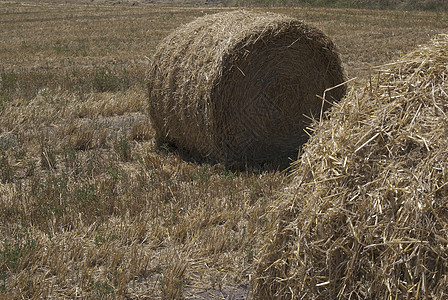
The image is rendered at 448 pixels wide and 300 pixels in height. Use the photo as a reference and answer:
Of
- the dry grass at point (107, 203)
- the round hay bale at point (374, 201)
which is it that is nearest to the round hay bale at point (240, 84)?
the dry grass at point (107, 203)

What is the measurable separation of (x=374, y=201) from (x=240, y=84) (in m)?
3.40

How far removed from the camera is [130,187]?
500cm

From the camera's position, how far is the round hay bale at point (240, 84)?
5570 millimetres

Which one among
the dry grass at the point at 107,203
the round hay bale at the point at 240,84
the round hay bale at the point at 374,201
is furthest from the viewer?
the round hay bale at the point at 240,84

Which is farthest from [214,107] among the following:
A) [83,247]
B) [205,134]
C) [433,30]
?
[433,30]

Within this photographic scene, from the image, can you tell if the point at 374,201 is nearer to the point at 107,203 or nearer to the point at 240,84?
the point at 107,203

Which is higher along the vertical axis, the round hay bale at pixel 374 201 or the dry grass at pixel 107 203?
the round hay bale at pixel 374 201

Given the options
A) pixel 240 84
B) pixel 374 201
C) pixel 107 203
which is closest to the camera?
pixel 374 201

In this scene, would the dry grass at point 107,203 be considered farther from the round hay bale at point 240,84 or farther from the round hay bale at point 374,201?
the round hay bale at point 374,201

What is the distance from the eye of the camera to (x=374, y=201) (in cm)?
248

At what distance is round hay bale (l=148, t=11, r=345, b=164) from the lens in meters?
5.57

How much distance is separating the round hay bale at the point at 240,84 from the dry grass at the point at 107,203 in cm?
42

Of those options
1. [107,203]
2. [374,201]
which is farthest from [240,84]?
[374,201]

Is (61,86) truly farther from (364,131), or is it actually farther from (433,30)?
(433,30)
